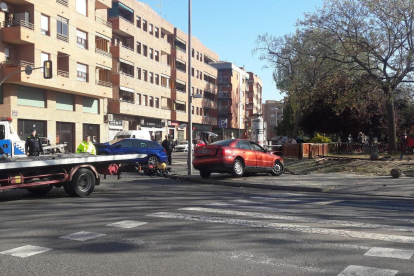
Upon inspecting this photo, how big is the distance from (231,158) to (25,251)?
11.3 metres

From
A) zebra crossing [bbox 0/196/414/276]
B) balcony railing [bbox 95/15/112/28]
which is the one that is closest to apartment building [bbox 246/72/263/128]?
balcony railing [bbox 95/15/112/28]

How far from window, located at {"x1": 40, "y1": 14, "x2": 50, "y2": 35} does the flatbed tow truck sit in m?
23.4

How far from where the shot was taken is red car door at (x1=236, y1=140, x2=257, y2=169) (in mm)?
17328

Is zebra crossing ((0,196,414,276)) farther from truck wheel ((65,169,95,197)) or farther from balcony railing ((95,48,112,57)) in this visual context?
balcony railing ((95,48,112,57))

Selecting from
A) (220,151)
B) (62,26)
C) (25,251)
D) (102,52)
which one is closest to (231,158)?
(220,151)

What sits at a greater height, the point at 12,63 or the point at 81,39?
the point at 81,39

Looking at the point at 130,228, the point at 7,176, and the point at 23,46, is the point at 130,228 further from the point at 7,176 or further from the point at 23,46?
the point at 23,46

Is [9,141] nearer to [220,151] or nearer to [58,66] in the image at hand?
[220,151]

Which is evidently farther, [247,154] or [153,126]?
[153,126]

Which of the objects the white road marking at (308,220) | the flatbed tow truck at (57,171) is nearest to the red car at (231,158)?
the flatbed tow truck at (57,171)

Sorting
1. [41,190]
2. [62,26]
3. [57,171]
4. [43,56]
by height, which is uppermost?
[62,26]

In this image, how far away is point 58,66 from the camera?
3481cm

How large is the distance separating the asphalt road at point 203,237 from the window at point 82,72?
27.3 m

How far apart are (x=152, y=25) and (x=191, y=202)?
4465cm
